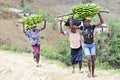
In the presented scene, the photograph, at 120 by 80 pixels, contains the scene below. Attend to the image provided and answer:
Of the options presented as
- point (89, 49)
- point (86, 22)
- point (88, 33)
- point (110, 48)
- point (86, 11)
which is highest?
point (86, 11)

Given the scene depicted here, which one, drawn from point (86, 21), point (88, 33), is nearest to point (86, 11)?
point (86, 21)

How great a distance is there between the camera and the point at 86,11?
9250 millimetres

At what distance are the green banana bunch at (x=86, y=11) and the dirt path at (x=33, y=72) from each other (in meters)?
1.64

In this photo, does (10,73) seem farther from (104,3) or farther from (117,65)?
(104,3)

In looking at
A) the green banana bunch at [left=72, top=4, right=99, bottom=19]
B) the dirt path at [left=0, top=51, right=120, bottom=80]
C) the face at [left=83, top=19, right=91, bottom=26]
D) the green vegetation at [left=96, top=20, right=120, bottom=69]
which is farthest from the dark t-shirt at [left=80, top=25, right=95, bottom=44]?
the green vegetation at [left=96, top=20, right=120, bottom=69]

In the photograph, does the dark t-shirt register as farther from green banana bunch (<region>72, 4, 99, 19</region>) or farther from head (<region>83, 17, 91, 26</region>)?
green banana bunch (<region>72, 4, 99, 19</region>)

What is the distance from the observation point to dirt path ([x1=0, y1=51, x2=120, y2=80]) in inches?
397

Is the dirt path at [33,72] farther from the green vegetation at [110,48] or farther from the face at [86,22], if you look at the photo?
the green vegetation at [110,48]

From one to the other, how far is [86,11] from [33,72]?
3007mm

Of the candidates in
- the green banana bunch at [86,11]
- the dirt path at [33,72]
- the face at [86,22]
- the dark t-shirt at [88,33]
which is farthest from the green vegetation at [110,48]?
the green banana bunch at [86,11]

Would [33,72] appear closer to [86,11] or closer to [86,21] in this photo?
[86,21]

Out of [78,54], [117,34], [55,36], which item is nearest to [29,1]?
[55,36]

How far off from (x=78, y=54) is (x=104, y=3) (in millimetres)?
52093

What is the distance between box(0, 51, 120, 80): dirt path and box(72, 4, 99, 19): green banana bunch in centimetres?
164
